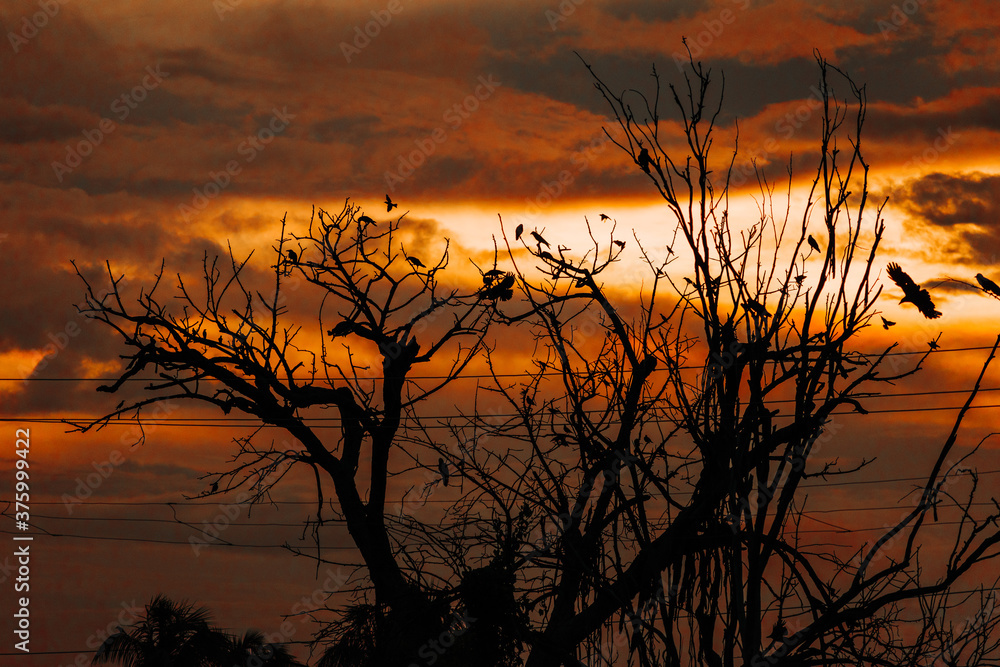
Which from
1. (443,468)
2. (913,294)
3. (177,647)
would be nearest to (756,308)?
(913,294)

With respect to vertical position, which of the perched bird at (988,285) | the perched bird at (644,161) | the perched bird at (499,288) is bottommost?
the perched bird at (988,285)

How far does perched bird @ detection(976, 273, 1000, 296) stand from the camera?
3870mm

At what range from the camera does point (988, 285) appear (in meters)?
3.89

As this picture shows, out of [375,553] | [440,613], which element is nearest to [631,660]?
[440,613]

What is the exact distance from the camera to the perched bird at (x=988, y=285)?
12.7 feet

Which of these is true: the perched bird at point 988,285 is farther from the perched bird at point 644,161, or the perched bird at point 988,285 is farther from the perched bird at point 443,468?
the perched bird at point 443,468

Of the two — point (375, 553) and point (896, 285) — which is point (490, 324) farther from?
point (896, 285)

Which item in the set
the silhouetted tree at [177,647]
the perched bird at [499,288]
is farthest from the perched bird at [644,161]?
the silhouetted tree at [177,647]

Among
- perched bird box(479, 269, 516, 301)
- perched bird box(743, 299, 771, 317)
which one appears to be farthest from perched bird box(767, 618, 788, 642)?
perched bird box(479, 269, 516, 301)

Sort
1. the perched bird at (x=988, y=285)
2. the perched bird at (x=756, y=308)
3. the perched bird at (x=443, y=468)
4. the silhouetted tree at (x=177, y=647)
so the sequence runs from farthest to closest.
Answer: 1. the silhouetted tree at (x=177, y=647)
2. the perched bird at (x=443, y=468)
3. the perched bird at (x=756, y=308)
4. the perched bird at (x=988, y=285)

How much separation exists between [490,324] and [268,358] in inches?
125

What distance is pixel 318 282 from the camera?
45.2 ft

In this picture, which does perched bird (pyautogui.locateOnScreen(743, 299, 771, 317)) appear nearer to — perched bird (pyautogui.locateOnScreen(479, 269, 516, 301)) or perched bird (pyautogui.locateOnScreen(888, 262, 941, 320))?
perched bird (pyautogui.locateOnScreen(888, 262, 941, 320))

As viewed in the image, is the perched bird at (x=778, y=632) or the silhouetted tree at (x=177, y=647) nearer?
the perched bird at (x=778, y=632)
